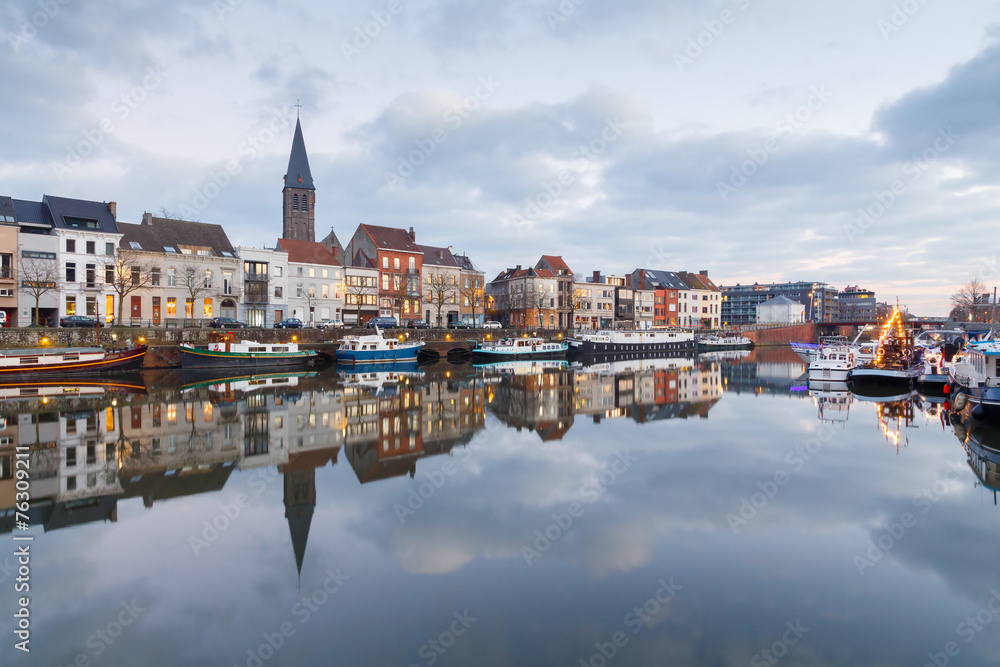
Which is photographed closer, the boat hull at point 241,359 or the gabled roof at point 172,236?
the boat hull at point 241,359

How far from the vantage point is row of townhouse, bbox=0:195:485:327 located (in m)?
45.0

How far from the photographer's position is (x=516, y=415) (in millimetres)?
23562

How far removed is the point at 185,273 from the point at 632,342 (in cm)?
5167

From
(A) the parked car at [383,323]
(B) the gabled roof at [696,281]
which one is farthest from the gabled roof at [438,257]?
(B) the gabled roof at [696,281]

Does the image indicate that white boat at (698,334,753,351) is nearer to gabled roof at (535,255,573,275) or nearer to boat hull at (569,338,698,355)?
boat hull at (569,338,698,355)

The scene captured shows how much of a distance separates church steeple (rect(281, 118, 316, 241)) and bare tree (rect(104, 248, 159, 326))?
29.4 meters

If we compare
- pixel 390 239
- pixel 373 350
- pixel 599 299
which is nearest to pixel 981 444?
pixel 373 350

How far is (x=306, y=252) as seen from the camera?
2477 inches

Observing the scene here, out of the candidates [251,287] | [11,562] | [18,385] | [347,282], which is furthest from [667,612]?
[347,282]

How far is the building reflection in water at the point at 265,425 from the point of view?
40.9ft

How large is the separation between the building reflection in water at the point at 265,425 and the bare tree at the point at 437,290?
1276 inches

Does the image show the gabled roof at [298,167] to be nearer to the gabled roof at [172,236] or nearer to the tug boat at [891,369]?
the gabled roof at [172,236]

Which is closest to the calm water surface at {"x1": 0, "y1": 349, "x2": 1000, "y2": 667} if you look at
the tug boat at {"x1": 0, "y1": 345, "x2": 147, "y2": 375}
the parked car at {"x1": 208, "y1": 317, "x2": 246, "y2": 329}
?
the tug boat at {"x1": 0, "y1": 345, "x2": 147, "y2": 375}

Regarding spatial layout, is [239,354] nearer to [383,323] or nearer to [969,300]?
[383,323]
